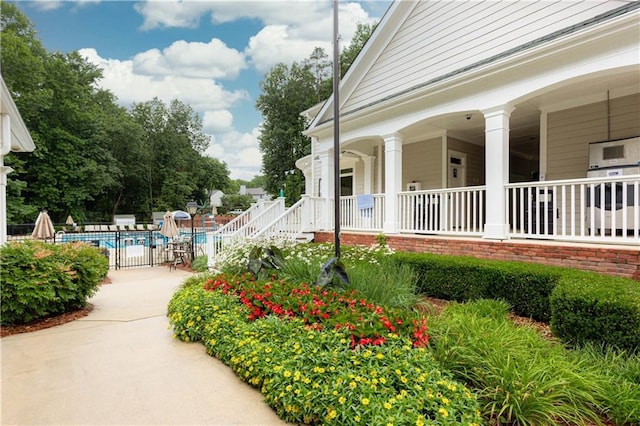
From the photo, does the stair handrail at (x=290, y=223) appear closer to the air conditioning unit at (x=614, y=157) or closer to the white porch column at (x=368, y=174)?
the white porch column at (x=368, y=174)

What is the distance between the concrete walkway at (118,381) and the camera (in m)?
2.57

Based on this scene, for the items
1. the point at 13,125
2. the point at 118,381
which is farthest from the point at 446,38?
the point at 13,125

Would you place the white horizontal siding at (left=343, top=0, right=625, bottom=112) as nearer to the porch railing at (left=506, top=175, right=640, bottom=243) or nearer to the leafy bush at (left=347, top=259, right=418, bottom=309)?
the porch railing at (left=506, top=175, right=640, bottom=243)

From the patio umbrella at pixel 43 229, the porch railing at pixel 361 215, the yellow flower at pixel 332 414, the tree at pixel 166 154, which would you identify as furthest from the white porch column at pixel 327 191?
the tree at pixel 166 154

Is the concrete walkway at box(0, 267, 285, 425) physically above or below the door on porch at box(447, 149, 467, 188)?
below

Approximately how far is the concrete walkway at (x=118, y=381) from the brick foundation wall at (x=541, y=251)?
479 cm

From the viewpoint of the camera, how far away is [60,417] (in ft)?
8.41

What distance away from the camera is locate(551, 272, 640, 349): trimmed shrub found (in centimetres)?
306

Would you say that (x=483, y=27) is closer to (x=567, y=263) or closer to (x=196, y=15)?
(x=567, y=263)

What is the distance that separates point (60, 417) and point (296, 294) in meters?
2.44

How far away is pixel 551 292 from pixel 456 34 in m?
6.38

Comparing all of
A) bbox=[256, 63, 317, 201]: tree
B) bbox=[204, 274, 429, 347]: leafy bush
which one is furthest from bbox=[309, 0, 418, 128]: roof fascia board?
bbox=[256, 63, 317, 201]: tree

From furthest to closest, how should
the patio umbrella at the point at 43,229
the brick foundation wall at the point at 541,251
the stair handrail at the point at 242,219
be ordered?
the stair handrail at the point at 242,219 → the patio umbrella at the point at 43,229 → the brick foundation wall at the point at 541,251

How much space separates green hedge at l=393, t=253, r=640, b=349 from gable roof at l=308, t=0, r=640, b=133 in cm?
376
